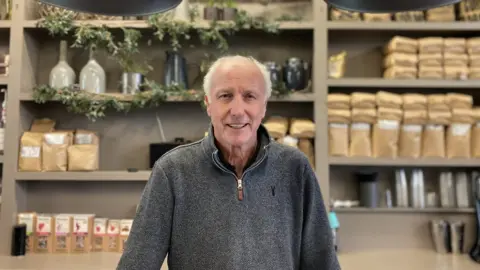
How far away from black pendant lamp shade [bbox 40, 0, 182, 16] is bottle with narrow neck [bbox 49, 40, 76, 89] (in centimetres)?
159

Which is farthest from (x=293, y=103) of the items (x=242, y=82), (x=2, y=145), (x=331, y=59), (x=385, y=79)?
(x=2, y=145)

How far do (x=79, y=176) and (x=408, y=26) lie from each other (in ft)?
7.75

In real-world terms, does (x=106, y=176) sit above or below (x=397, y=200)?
above

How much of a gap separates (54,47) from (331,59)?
2.00 metres

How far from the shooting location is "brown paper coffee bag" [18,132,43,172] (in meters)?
2.62

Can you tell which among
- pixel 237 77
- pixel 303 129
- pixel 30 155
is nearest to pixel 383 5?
pixel 237 77

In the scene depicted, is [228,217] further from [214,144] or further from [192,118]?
[192,118]

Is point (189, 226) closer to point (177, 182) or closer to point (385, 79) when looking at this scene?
point (177, 182)

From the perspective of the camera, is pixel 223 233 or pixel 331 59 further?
pixel 331 59

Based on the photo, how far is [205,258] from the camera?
1.18m

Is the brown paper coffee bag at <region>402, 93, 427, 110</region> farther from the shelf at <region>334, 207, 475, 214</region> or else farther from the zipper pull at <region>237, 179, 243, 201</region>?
the zipper pull at <region>237, 179, 243, 201</region>

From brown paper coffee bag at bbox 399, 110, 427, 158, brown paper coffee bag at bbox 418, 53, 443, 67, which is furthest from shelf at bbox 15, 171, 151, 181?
brown paper coffee bag at bbox 418, 53, 443, 67

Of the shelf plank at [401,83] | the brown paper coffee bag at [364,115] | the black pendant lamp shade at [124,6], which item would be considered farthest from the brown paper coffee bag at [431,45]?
the black pendant lamp shade at [124,6]

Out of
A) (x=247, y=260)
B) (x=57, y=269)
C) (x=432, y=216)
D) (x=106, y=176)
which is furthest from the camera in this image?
(x=432, y=216)
